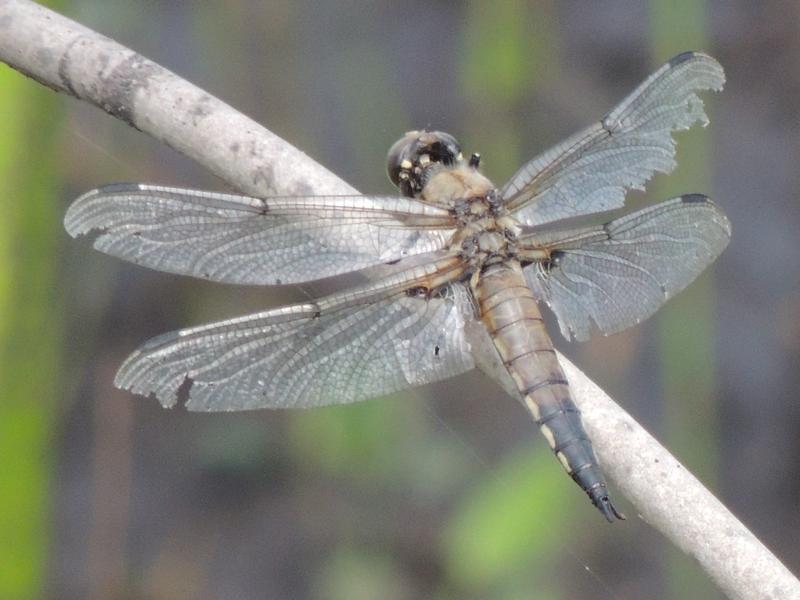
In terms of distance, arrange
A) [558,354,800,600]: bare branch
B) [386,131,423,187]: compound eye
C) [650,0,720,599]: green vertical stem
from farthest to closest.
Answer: [650,0,720,599]: green vertical stem
[386,131,423,187]: compound eye
[558,354,800,600]: bare branch

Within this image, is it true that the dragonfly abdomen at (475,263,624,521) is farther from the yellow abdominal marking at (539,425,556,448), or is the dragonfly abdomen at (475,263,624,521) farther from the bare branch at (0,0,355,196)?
the bare branch at (0,0,355,196)

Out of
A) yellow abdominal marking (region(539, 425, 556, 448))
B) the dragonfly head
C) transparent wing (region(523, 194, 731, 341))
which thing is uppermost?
the dragonfly head

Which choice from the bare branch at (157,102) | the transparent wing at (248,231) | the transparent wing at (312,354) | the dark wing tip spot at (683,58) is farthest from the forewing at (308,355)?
the dark wing tip spot at (683,58)

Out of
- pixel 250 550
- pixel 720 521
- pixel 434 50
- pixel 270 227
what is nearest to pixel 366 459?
pixel 250 550

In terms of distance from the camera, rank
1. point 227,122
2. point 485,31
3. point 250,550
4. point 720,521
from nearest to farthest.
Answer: point 720,521, point 227,122, point 485,31, point 250,550

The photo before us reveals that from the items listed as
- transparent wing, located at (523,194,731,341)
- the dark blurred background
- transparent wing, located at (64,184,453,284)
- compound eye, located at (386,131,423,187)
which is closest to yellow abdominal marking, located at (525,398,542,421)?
transparent wing, located at (523,194,731,341)

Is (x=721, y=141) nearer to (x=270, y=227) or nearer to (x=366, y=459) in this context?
(x=366, y=459)

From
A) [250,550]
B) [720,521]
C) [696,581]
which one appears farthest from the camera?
[250,550]

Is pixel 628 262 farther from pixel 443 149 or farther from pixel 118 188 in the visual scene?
pixel 118 188
